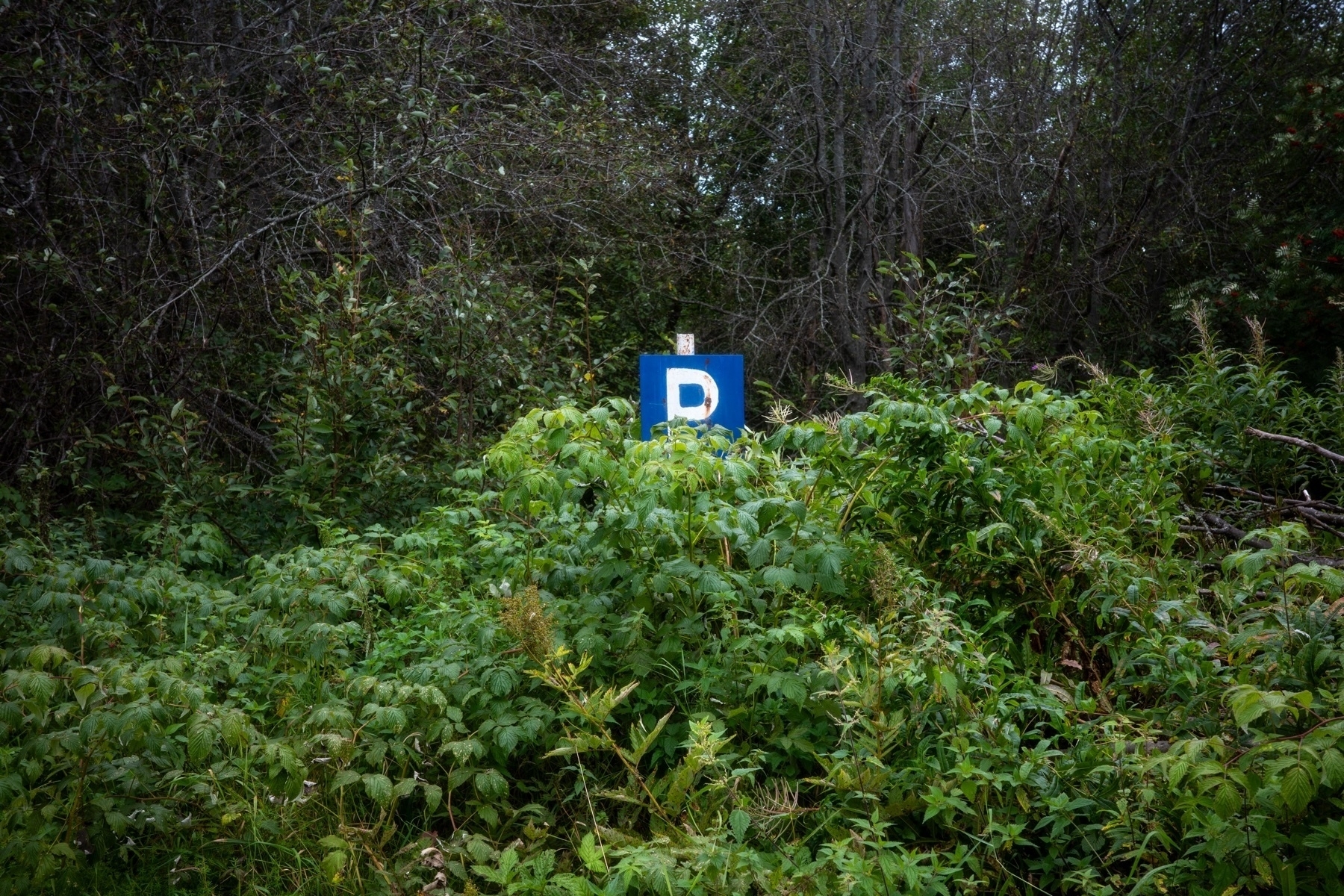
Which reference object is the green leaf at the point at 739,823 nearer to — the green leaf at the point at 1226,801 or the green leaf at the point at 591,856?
the green leaf at the point at 591,856

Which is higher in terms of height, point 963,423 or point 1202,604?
point 963,423

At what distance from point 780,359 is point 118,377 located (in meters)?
6.55

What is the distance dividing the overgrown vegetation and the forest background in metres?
0.03

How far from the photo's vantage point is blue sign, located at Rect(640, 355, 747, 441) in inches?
229

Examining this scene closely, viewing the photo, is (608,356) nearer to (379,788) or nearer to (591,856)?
(379,788)

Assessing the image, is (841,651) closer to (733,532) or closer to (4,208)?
(733,532)

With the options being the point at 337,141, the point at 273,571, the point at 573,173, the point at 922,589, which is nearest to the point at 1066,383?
the point at 573,173

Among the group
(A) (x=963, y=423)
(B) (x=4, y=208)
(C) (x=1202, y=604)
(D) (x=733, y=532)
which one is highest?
(B) (x=4, y=208)

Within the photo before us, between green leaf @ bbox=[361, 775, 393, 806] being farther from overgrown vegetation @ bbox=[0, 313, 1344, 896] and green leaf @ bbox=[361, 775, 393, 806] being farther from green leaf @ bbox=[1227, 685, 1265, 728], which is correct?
green leaf @ bbox=[1227, 685, 1265, 728]

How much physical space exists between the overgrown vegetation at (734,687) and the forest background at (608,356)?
29 millimetres

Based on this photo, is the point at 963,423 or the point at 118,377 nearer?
the point at 963,423

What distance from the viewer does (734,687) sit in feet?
11.3

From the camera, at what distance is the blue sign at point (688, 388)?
5816mm

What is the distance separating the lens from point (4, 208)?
614 centimetres
